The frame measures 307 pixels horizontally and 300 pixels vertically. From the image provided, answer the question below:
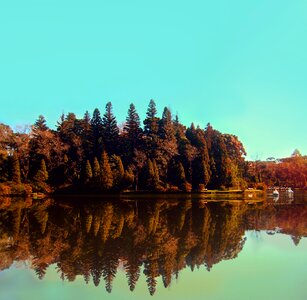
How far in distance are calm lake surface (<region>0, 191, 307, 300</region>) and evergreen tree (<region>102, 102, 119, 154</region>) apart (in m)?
35.6

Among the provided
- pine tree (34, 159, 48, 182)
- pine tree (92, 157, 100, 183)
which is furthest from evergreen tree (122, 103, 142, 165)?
pine tree (34, 159, 48, 182)

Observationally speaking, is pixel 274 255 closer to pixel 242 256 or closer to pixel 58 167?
pixel 242 256

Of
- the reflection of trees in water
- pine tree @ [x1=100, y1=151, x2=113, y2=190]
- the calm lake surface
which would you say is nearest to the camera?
the calm lake surface

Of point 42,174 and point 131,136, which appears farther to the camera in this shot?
point 131,136

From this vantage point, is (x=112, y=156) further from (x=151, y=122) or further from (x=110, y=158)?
(x=151, y=122)

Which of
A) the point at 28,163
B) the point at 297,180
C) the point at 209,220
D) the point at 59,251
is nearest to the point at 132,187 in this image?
the point at 28,163

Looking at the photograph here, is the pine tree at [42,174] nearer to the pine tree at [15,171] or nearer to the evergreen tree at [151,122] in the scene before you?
the pine tree at [15,171]

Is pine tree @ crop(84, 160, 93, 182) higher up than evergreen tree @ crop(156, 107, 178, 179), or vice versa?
evergreen tree @ crop(156, 107, 178, 179)

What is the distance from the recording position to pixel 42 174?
44531mm

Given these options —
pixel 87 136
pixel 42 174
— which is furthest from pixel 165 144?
pixel 42 174

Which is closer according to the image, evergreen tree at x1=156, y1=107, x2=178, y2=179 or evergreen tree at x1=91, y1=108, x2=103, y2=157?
evergreen tree at x1=156, y1=107, x2=178, y2=179

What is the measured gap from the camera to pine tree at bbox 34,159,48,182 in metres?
44.2

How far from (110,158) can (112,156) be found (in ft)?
1.99

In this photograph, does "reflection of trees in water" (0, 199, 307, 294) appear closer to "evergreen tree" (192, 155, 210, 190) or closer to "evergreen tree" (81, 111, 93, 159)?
"evergreen tree" (192, 155, 210, 190)
